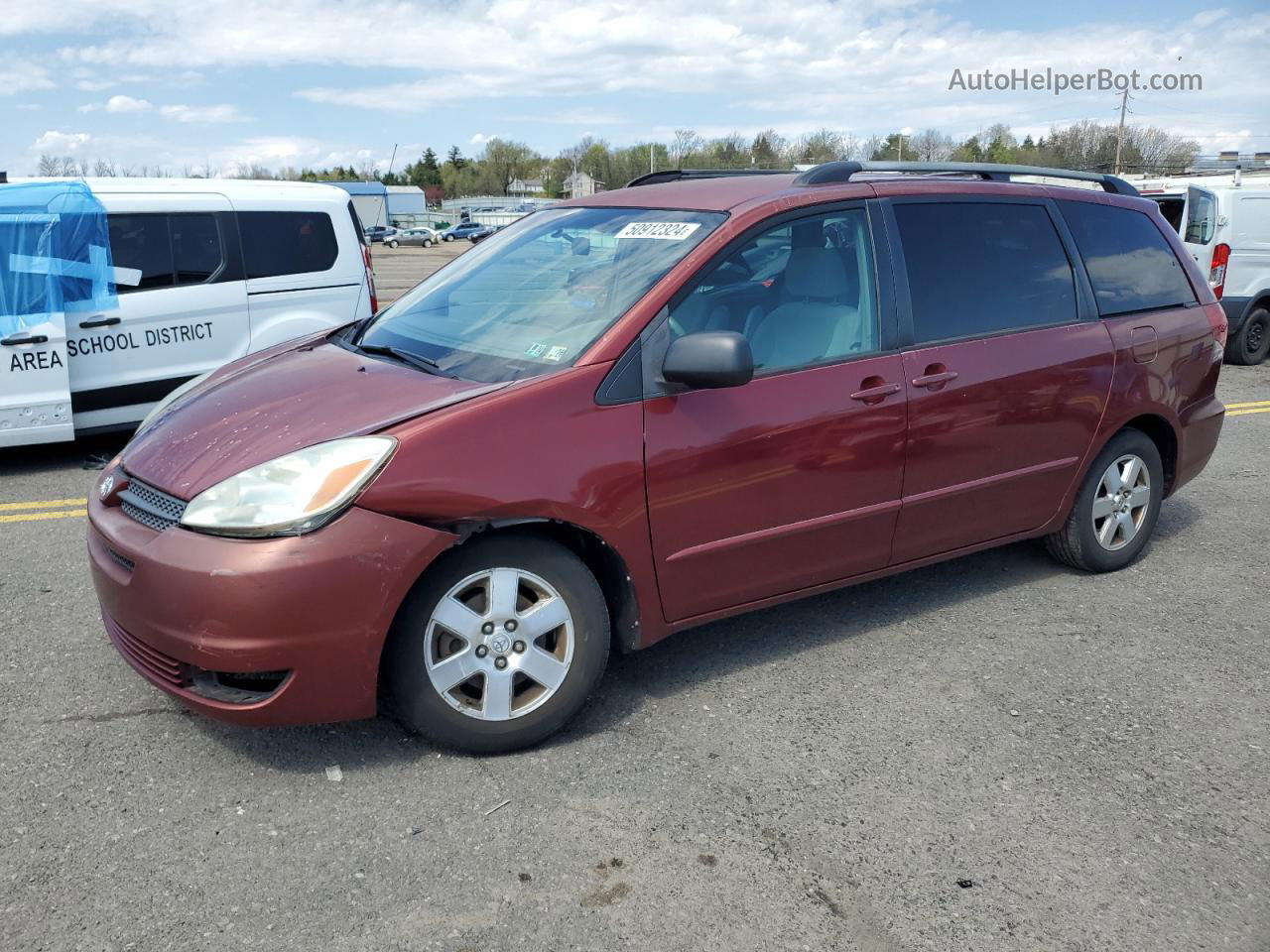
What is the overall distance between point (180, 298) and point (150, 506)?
4.55 meters

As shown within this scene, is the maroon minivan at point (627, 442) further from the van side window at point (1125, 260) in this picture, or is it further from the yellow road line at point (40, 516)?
the yellow road line at point (40, 516)

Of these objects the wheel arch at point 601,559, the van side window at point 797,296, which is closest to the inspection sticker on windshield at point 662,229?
the van side window at point 797,296

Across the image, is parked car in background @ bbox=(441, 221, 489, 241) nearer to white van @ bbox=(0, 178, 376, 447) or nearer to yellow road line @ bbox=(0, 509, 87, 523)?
white van @ bbox=(0, 178, 376, 447)

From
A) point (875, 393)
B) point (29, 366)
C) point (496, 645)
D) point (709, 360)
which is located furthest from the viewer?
point (29, 366)

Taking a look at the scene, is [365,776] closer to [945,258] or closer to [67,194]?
[945,258]

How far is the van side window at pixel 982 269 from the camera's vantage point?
4043 millimetres

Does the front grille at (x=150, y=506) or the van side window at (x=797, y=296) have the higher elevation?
the van side window at (x=797, y=296)

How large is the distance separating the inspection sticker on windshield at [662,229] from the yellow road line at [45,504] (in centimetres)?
389

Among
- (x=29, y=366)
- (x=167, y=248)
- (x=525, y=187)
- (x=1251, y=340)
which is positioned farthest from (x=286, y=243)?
(x=525, y=187)

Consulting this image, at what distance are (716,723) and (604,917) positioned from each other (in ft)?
3.39

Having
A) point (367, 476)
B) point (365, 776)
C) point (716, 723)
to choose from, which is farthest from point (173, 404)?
point (716, 723)

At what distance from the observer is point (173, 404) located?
3.87 m

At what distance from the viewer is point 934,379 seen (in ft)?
13.0

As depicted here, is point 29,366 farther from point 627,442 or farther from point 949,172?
point 949,172
